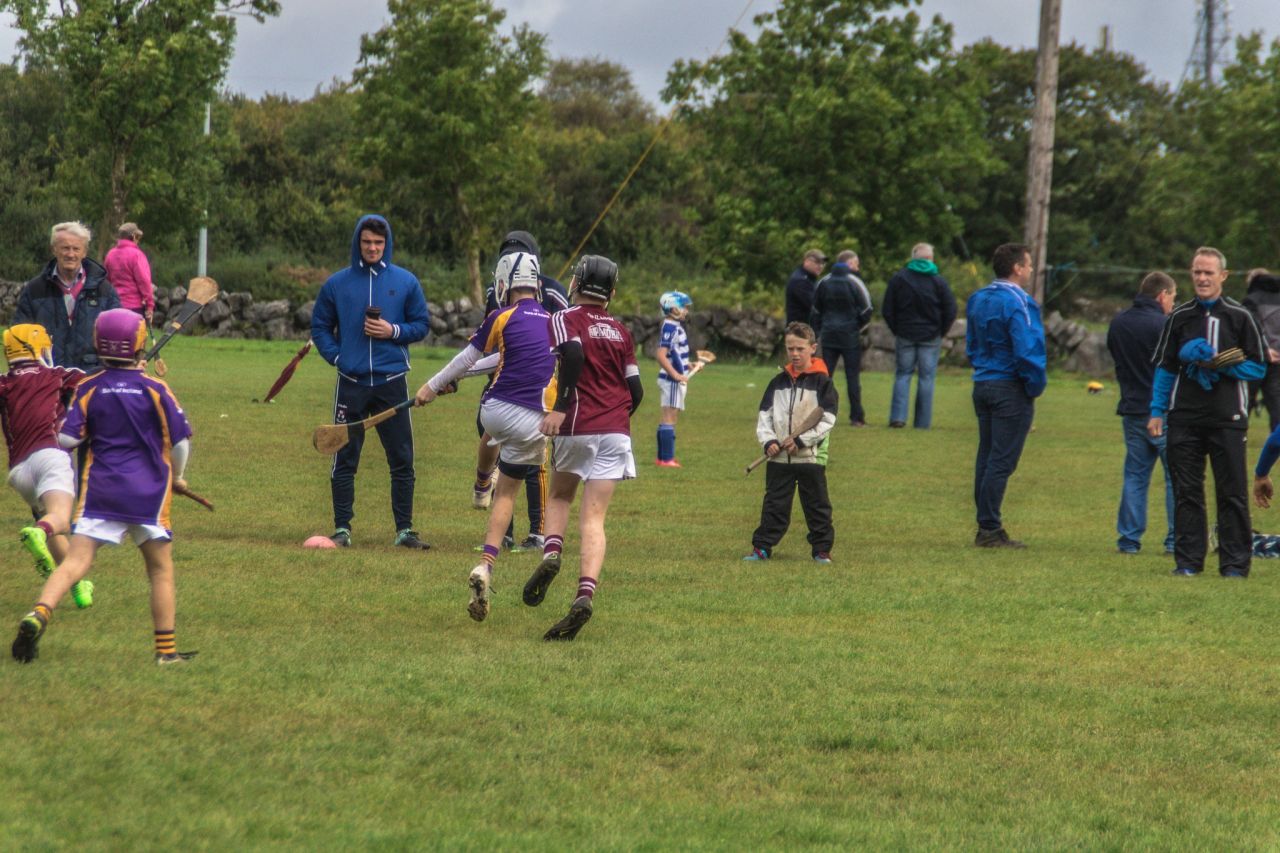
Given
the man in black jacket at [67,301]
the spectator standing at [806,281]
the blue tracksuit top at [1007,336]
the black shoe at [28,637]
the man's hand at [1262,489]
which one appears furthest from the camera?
the spectator standing at [806,281]

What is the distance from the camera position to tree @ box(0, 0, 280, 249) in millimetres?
36625

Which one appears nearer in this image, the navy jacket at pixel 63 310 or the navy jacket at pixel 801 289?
the navy jacket at pixel 63 310

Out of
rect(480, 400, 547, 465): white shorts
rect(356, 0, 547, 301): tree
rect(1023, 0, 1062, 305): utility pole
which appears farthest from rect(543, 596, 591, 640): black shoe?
rect(356, 0, 547, 301): tree

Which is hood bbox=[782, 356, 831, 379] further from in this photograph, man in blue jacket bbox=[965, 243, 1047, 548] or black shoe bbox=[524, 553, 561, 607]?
black shoe bbox=[524, 553, 561, 607]

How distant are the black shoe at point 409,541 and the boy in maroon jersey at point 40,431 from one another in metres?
2.52

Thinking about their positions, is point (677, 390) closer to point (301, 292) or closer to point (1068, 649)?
point (1068, 649)

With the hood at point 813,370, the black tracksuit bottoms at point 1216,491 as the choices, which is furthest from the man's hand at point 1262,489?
the hood at point 813,370

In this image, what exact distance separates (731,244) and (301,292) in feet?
39.2

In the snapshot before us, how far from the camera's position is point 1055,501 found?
14992 millimetres

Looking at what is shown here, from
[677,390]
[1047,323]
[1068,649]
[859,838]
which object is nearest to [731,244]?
[1047,323]

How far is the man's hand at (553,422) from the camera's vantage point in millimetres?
7934

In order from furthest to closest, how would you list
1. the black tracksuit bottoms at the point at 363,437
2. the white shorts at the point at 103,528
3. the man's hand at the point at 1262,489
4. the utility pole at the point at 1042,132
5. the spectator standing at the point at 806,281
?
1. the utility pole at the point at 1042,132
2. the spectator standing at the point at 806,281
3. the black tracksuit bottoms at the point at 363,437
4. the man's hand at the point at 1262,489
5. the white shorts at the point at 103,528

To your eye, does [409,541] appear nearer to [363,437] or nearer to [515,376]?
[363,437]

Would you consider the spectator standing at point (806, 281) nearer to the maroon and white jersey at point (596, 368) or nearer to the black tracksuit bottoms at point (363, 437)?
the black tracksuit bottoms at point (363, 437)
